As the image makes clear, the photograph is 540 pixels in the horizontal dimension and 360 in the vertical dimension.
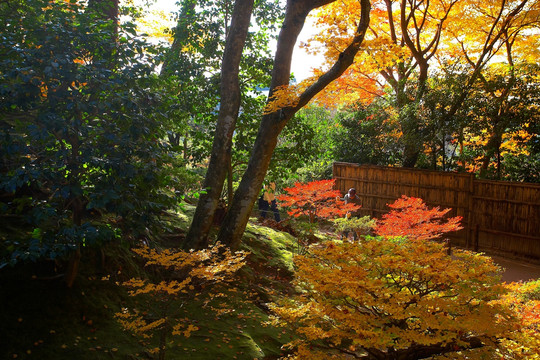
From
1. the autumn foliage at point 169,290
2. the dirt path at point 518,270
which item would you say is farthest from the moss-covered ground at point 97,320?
the dirt path at point 518,270

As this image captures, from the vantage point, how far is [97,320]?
4.10 metres

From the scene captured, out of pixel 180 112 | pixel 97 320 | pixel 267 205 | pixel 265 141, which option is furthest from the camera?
pixel 267 205

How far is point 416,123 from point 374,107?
231 centimetres

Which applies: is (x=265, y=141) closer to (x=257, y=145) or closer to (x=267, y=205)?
(x=257, y=145)

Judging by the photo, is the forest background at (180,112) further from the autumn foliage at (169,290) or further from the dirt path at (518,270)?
the dirt path at (518,270)

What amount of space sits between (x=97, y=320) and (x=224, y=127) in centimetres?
326

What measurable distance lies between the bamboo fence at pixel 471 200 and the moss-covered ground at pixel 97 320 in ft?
27.2

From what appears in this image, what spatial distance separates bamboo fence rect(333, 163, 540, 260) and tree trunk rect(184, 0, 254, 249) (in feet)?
27.3

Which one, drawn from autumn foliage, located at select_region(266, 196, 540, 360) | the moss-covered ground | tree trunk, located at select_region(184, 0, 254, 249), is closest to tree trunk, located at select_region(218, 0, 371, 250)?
tree trunk, located at select_region(184, 0, 254, 249)

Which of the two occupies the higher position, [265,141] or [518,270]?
[265,141]

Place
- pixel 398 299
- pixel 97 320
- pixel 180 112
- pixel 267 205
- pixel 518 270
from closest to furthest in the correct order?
pixel 398 299 → pixel 97 320 → pixel 180 112 → pixel 518 270 → pixel 267 205

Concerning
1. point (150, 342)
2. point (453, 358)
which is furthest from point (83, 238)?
point (453, 358)

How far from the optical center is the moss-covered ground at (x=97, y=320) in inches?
140

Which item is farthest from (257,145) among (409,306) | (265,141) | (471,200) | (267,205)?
(471,200)
